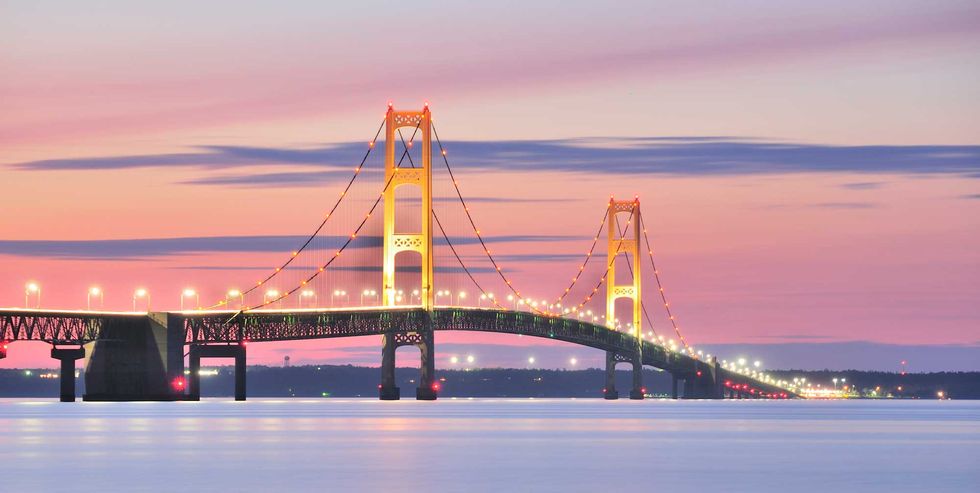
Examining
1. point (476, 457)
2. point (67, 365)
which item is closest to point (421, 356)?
point (67, 365)

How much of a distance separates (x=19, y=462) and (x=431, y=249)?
95379 mm

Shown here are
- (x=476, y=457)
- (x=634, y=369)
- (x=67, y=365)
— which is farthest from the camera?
(x=634, y=369)

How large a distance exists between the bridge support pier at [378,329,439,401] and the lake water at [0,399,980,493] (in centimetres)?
6183

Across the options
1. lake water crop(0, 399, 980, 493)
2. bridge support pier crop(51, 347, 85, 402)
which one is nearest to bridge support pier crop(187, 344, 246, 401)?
bridge support pier crop(51, 347, 85, 402)

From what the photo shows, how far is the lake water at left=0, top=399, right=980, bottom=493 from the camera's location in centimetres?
4344

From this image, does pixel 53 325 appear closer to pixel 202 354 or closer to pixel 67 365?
pixel 67 365

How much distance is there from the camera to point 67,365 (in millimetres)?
141125

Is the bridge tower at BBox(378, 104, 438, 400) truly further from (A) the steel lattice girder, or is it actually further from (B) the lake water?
(B) the lake water

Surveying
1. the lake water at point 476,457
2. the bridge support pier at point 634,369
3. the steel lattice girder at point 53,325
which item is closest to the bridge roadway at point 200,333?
the steel lattice girder at point 53,325

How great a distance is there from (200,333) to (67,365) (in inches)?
383

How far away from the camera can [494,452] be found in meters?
58.2

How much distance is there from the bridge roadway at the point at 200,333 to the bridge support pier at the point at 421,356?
0.25 feet

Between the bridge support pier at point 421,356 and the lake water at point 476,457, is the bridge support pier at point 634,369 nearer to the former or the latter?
the bridge support pier at point 421,356

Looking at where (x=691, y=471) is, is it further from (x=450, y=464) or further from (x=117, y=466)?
Result: (x=117, y=466)
